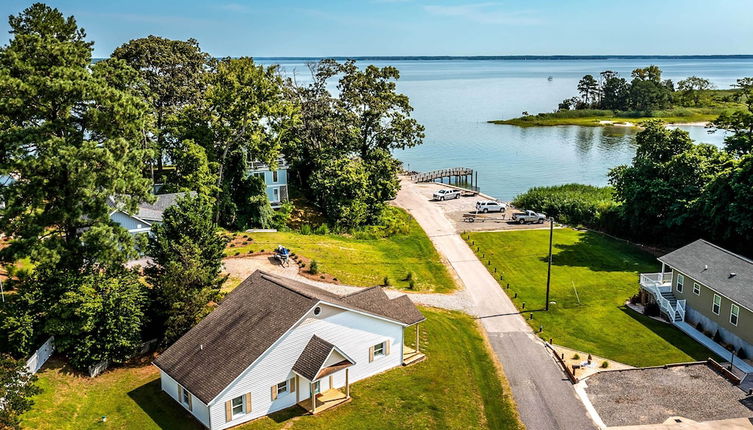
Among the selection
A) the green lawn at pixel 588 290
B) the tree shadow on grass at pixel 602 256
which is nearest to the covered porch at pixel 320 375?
the green lawn at pixel 588 290

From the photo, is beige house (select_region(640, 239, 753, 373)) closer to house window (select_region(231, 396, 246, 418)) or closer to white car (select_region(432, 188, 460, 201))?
house window (select_region(231, 396, 246, 418))

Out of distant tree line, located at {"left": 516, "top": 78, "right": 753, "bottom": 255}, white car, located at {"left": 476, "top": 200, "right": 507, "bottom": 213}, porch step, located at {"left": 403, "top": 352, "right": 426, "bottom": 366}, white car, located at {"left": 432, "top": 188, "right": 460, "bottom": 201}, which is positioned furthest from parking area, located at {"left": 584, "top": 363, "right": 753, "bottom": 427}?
white car, located at {"left": 432, "top": 188, "right": 460, "bottom": 201}

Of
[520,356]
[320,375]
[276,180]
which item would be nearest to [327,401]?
[320,375]

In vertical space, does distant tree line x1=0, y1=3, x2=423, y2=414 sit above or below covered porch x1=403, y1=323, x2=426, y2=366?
above

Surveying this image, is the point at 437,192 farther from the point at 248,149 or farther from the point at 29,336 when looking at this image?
the point at 29,336

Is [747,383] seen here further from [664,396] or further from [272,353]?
[272,353]

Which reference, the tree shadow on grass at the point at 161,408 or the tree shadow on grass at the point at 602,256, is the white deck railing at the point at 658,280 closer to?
the tree shadow on grass at the point at 602,256

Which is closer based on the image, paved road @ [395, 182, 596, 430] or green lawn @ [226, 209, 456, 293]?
paved road @ [395, 182, 596, 430]
